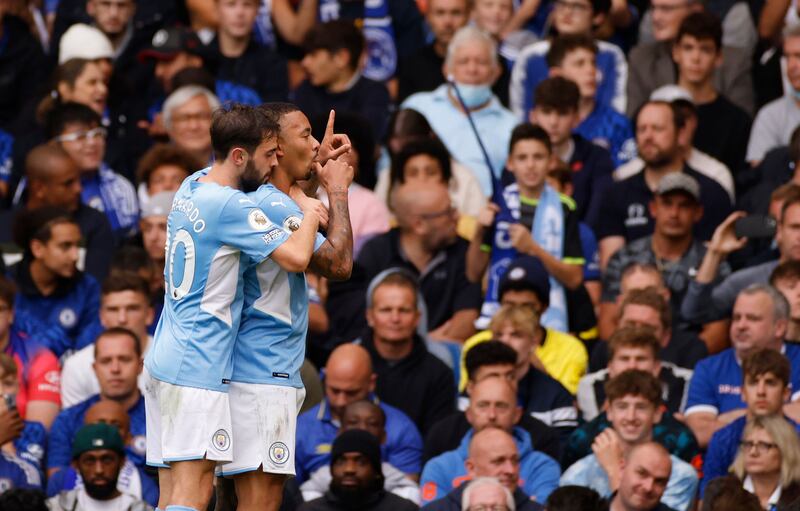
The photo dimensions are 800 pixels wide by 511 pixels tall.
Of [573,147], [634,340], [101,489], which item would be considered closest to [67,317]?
[101,489]

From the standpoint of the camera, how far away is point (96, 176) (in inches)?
634

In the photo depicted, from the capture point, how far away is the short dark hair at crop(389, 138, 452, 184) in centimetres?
1523

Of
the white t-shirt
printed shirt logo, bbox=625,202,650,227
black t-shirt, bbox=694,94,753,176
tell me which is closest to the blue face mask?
printed shirt logo, bbox=625,202,650,227

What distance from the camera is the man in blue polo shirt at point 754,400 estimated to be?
12.4 metres

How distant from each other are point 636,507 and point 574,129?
211 inches

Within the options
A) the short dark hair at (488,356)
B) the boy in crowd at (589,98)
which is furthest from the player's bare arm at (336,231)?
the boy in crowd at (589,98)

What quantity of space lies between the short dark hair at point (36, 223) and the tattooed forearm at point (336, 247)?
6.00m

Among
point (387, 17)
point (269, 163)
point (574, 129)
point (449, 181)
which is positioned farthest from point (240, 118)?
point (387, 17)

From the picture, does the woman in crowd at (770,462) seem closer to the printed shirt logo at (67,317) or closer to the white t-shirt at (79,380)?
the white t-shirt at (79,380)

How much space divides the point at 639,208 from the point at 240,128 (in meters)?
7.16

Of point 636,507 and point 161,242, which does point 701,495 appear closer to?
point 636,507

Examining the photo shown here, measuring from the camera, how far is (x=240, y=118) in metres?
8.71

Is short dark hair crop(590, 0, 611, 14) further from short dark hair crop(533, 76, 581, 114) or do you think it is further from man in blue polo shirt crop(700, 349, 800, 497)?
man in blue polo shirt crop(700, 349, 800, 497)

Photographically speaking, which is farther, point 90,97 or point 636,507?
point 90,97
